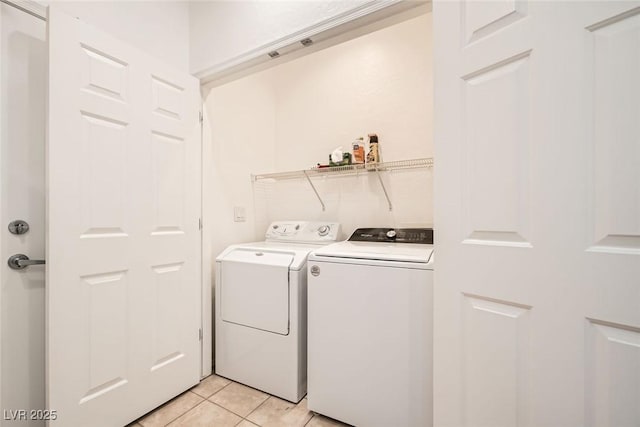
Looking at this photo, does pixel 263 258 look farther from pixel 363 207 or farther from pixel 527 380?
pixel 527 380

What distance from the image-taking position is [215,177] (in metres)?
2.05

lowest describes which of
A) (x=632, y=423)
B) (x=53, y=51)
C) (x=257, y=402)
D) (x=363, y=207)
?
(x=257, y=402)

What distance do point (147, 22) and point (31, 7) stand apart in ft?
1.76

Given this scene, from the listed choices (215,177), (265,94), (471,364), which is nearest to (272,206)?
(215,177)

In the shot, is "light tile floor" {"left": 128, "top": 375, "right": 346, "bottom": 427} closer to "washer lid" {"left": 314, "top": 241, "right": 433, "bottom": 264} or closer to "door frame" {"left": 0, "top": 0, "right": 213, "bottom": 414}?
"door frame" {"left": 0, "top": 0, "right": 213, "bottom": 414}

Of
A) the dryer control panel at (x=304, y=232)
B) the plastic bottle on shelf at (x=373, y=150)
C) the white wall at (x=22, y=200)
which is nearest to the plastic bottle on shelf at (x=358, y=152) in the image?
the plastic bottle on shelf at (x=373, y=150)

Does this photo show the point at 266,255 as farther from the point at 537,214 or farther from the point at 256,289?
the point at 537,214

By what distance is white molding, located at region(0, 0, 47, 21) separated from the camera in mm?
1164

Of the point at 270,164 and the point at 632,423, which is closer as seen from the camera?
the point at 632,423

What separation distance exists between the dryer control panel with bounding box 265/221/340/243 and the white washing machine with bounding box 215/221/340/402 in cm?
37

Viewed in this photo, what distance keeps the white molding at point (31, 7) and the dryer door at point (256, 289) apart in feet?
4.87

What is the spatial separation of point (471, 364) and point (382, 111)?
1.83m

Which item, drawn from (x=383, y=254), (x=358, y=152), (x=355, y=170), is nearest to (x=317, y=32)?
(x=358, y=152)

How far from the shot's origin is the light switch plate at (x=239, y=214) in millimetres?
2264
